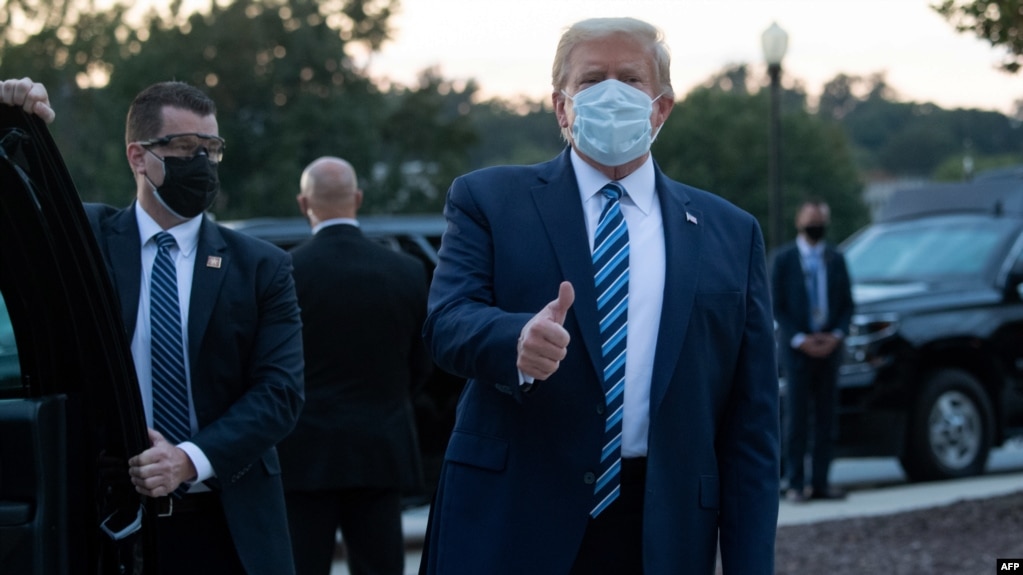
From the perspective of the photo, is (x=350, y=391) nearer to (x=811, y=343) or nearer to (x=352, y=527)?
(x=352, y=527)

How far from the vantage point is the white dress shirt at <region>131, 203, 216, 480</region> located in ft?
11.8

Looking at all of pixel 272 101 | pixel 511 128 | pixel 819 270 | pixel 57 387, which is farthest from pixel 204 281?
pixel 511 128

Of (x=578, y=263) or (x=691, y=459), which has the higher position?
(x=578, y=263)

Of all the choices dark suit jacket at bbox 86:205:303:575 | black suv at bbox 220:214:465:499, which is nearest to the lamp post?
black suv at bbox 220:214:465:499

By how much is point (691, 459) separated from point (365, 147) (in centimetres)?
4190

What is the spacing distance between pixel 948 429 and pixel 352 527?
6.46 m

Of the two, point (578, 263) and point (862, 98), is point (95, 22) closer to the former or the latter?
point (578, 263)

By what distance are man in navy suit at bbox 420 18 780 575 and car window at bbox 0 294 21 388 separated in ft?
2.64

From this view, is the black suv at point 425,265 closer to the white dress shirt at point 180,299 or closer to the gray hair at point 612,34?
the white dress shirt at point 180,299

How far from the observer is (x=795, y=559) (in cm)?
771

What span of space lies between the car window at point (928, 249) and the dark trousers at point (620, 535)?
29.9 ft

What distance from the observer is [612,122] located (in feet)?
10.3

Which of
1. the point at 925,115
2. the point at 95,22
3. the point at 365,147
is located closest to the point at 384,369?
the point at 365,147

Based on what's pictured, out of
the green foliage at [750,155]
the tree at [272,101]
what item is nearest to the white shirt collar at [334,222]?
the tree at [272,101]
